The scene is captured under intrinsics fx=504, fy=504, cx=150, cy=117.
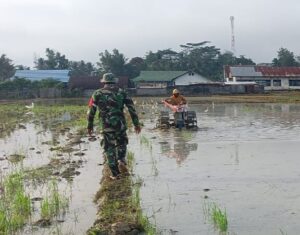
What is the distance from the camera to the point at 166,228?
528 cm

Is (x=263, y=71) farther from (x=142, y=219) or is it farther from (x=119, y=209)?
(x=142, y=219)

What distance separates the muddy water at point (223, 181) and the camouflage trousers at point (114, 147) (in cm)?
52

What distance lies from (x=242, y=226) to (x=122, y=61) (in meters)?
69.4

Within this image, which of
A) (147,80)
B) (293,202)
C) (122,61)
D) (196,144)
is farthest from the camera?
(122,61)

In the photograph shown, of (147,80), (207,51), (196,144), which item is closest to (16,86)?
(147,80)

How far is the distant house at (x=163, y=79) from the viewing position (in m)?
63.8

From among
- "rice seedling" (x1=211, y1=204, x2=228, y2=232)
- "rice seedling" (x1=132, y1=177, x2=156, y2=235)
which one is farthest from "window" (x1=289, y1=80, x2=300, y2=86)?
"rice seedling" (x1=211, y1=204, x2=228, y2=232)

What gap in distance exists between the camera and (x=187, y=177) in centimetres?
795

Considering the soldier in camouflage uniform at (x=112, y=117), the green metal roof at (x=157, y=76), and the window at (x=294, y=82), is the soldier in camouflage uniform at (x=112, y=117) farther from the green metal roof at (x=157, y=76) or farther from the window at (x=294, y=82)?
the window at (x=294, y=82)

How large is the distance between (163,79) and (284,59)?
24.6 meters

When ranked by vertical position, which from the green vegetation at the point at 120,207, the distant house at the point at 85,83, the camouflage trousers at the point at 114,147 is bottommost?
the green vegetation at the point at 120,207

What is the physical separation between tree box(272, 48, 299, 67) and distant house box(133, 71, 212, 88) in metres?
18.7

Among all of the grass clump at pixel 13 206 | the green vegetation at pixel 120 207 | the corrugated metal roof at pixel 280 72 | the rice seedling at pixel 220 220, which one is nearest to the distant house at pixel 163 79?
the corrugated metal roof at pixel 280 72

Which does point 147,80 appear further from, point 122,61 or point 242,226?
point 242,226
